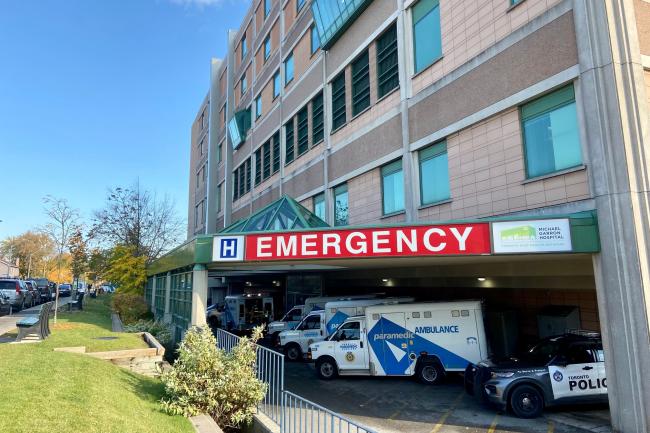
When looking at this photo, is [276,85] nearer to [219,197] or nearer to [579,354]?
[219,197]

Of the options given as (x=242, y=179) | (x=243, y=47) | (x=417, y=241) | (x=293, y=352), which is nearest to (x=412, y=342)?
(x=417, y=241)

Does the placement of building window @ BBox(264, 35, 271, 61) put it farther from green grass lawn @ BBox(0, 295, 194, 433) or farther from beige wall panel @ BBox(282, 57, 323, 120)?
green grass lawn @ BBox(0, 295, 194, 433)

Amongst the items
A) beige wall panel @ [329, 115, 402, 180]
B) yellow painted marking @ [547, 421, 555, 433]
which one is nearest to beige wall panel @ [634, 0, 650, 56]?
beige wall panel @ [329, 115, 402, 180]

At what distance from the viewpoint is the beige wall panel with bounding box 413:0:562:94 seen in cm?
1218

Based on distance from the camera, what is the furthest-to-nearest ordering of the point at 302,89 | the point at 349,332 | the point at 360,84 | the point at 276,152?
the point at 276,152 → the point at 302,89 → the point at 360,84 → the point at 349,332

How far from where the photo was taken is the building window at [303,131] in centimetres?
2488

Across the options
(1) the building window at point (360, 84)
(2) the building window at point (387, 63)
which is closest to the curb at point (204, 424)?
(2) the building window at point (387, 63)

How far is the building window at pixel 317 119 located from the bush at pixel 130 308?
48.9 ft

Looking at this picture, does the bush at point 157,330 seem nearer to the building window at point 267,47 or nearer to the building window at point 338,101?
the building window at point 338,101

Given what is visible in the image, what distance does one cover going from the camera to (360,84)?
777 inches

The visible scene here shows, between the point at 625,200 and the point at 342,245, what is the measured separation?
20.2 ft

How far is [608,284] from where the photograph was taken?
30.9 feet

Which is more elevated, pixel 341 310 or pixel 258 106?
pixel 258 106

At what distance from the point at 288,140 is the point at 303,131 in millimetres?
2593
